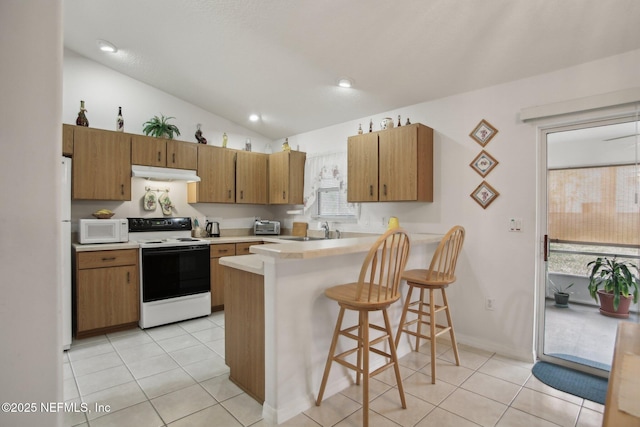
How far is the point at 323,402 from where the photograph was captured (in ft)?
7.06

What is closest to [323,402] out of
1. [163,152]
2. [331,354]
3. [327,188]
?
[331,354]

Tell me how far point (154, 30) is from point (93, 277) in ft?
8.27

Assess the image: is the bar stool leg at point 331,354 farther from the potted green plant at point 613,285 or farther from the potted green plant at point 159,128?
the potted green plant at point 159,128

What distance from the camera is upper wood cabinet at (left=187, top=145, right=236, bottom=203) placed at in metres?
4.32

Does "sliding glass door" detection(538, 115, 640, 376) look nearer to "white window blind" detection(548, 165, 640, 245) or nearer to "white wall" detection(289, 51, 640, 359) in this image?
"white window blind" detection(548, 165, 640, 245)

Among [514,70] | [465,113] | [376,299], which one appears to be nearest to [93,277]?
[376,299]

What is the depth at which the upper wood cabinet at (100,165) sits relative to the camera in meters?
3.40

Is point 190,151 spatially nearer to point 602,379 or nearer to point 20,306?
point 20,306

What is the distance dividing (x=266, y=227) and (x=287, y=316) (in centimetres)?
306

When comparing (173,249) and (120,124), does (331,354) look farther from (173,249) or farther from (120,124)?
(120,124)

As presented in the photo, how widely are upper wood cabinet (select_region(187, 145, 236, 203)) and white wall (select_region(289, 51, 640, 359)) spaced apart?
2647 millimetres

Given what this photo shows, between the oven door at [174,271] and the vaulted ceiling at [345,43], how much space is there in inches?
81.7

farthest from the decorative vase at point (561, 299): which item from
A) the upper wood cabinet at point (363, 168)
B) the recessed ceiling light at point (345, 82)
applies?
the recessed ceiling light at point (345, 82)

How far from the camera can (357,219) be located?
13.8ft
